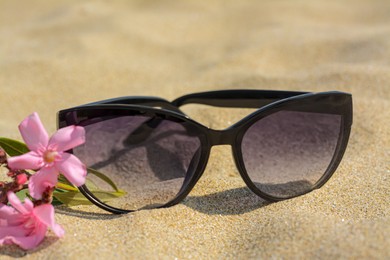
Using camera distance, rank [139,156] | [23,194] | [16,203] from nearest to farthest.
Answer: [16,203], [23,194], [139,156]

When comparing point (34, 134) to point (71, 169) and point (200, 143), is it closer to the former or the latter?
point (71, 169)

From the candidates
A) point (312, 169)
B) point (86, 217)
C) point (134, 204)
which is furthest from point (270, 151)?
point (86, 217)

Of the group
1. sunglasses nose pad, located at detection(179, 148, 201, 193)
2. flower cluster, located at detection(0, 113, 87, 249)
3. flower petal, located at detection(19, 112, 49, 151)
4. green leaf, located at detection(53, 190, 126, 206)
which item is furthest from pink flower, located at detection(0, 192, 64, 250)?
sunglasses nose pad, located at detection(179, 148, 201, 193)

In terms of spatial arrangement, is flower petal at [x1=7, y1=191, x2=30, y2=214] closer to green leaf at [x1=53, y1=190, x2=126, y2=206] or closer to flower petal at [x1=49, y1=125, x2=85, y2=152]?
flower petal at [x1=49, y1=125, x2=85, y2=152]

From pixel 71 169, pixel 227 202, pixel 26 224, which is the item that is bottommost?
pixel 227 202

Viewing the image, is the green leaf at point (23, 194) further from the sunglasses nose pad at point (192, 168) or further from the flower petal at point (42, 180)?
the sunglasses nose pad at point (192, 168)

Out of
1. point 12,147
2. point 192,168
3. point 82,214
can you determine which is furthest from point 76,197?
point 192,168

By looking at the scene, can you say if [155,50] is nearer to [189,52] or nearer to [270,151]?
[189,52]
